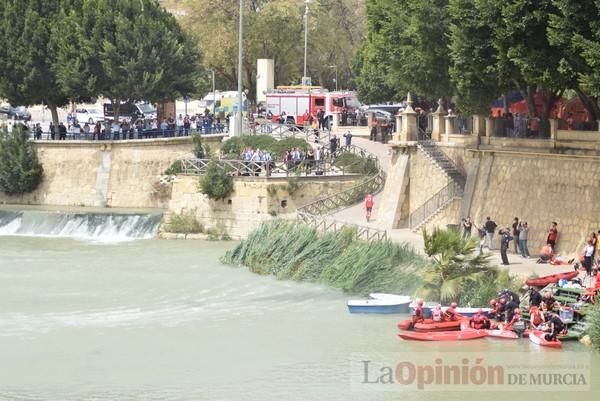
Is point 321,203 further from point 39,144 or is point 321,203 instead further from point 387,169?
point 39,144

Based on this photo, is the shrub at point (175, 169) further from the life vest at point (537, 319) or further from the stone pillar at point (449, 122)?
the life vest at point (537, 319)

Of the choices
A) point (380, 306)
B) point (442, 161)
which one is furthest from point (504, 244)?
point (442, 161)

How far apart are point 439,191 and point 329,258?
5.59m

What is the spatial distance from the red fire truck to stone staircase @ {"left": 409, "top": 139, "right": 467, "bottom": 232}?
2120 cm

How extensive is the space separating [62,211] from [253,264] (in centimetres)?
1484

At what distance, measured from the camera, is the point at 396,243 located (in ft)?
135

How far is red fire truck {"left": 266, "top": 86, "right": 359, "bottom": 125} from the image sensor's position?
68.9m

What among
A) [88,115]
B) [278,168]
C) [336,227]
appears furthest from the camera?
[88,115]

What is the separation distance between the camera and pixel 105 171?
6072cm

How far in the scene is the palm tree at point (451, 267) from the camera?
3688 cm

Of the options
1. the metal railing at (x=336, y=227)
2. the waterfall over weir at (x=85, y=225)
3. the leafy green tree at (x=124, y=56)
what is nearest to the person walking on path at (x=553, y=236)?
the metal railing at (x=336, y=227)

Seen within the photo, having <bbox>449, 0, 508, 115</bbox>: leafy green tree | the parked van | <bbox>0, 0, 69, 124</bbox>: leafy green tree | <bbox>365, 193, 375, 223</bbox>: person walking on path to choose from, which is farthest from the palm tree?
the parked van

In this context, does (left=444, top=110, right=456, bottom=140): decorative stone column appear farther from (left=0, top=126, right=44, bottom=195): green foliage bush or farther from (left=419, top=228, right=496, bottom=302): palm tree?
(left=0, top=126, right=44, bottom=195): green foliage bush

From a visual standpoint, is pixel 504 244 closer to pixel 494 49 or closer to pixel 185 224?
pixel 494 49
